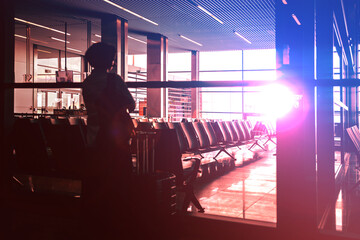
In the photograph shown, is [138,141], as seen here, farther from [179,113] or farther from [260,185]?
[179,113]

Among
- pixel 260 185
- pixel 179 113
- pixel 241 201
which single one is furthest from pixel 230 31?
pixel 241 201

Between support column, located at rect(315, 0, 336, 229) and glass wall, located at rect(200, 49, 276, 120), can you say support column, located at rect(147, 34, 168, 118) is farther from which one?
support column, located at rect(315, 0, 336, 229)

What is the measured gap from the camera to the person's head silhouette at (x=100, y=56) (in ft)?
6.35

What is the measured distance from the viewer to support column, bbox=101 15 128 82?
1029 centimetres

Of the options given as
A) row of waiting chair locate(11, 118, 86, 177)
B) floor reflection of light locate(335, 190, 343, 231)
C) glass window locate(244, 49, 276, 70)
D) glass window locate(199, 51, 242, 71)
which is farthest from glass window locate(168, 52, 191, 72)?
row of waiting chair locate(11, 118, 86, 177)

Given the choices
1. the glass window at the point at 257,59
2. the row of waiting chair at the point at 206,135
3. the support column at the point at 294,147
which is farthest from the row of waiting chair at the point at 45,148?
the glass window at the point at 257,59

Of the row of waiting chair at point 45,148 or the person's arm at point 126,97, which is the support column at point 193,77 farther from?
the person's arm at point 126,97

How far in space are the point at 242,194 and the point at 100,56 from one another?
270 centimetres

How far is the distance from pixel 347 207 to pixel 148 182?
7.67 ft

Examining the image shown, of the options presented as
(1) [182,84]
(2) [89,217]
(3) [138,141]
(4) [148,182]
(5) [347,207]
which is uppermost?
(1) [182,84]

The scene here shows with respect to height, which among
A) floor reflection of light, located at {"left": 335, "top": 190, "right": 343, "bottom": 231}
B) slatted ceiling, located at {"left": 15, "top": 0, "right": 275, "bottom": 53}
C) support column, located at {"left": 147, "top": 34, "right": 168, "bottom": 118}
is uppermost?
slatted ceiling, located at {"left": 15, "top": 0, "right": 275, "bottom": 53}

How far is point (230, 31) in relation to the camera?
12125 mm

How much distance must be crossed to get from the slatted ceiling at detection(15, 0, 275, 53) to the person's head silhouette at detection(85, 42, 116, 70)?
747cm

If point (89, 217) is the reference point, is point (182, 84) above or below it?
above
